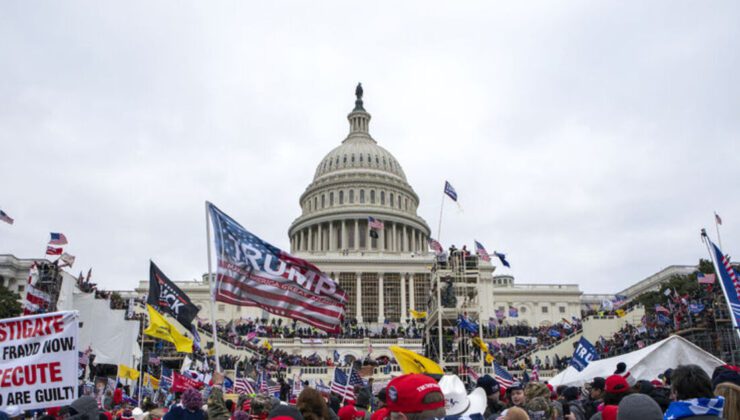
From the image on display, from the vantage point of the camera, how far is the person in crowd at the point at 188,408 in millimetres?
7715

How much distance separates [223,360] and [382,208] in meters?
62.9

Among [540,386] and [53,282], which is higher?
[53,282]

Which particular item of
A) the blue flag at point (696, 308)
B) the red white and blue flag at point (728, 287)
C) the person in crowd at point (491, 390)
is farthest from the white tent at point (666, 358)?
the blue flag at point (696, 308)

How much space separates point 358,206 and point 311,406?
102052 millimetres

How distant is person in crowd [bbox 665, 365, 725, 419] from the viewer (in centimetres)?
481

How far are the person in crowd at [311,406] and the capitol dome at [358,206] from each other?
287 ft

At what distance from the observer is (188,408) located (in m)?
7.76

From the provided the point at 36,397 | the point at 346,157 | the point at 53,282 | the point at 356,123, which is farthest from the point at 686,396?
the point at 356,123

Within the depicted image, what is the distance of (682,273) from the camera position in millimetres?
92625

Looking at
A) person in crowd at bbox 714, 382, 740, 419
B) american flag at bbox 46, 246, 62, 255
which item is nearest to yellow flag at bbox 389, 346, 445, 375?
person in crowd at bbox 714, 382, 740, 419

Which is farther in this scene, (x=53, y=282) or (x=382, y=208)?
(x=382, y=208)

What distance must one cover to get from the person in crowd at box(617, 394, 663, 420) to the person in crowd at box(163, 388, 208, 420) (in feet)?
16.1

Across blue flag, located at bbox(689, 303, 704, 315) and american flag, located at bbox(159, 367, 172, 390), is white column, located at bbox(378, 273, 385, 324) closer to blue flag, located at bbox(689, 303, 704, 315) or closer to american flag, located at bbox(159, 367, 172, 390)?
blue flag, located at bbox(689, 303, 704, 315)

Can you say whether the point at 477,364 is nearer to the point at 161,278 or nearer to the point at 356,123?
the point at 161,278
